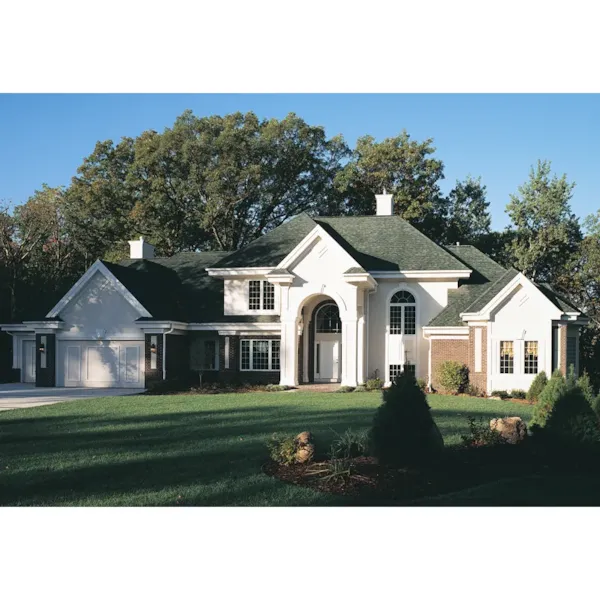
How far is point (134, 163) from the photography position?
45094mm

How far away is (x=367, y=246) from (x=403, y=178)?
48.5 ft

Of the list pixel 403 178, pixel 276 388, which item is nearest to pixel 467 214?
pixel 403 178

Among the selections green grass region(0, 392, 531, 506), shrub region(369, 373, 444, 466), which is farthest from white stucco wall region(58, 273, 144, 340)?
shrub region(369, 373, 444, 466)

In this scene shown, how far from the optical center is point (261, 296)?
104ft

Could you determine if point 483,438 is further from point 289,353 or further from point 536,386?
point 289,353

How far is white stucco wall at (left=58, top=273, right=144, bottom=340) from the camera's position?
30562 mm

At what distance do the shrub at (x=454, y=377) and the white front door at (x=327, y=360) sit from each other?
5.94 m

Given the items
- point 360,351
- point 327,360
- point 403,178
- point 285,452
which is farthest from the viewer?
point 403,178

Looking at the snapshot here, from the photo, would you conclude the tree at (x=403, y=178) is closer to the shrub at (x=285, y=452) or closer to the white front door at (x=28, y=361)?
the white front door at (x=28, y=361)

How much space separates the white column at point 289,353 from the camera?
96.8ft

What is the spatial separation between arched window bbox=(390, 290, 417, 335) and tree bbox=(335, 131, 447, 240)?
47.3 ft

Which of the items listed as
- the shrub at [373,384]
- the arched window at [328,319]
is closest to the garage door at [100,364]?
the arched window at [328,319]

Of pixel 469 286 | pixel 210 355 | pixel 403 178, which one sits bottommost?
pixel 210 355

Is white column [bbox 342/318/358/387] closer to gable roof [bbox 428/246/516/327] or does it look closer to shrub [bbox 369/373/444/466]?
gable roof [bbox 428/246/516/327]
